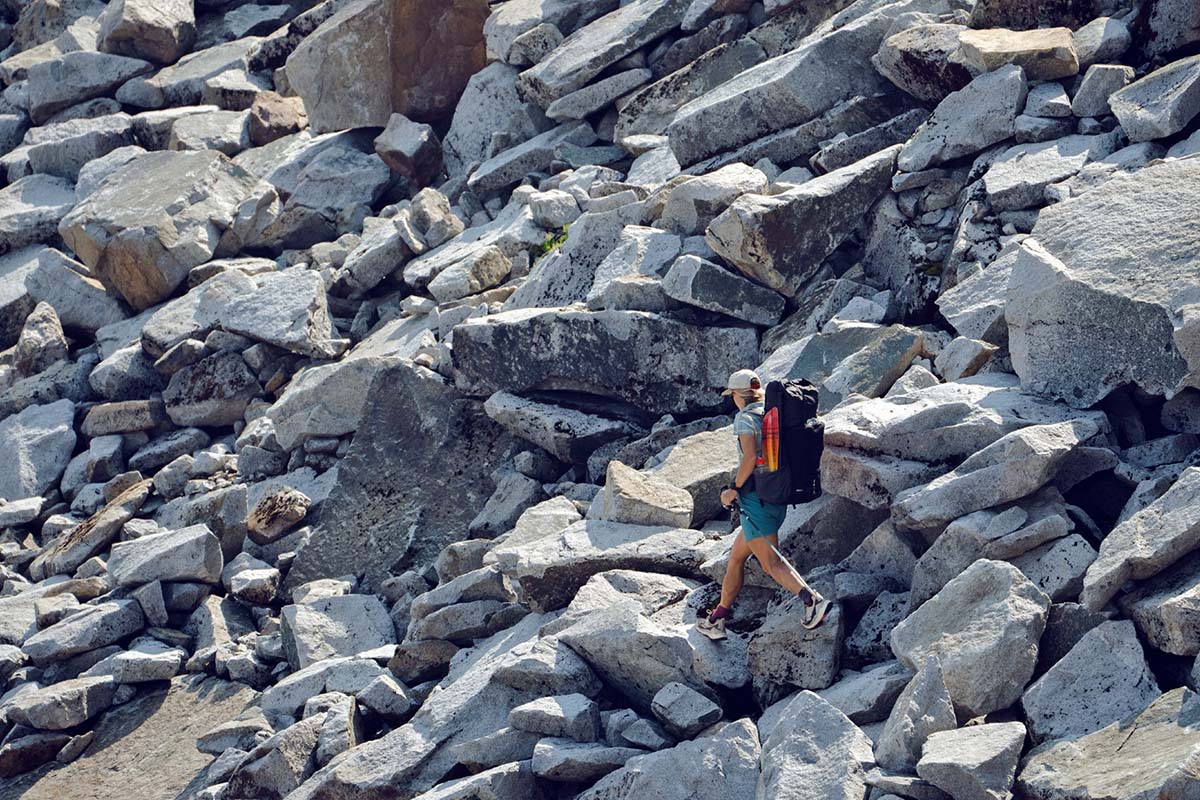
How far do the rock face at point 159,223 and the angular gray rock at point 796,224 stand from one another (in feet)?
29.6

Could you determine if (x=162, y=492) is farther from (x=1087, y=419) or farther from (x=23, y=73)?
(x=23, y=73)

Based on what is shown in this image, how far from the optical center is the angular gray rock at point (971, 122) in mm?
12109

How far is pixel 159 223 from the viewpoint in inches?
728

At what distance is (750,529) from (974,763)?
247 cm

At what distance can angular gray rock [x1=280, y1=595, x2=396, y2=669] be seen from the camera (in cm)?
1138

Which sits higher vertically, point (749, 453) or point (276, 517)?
point (749, 453)

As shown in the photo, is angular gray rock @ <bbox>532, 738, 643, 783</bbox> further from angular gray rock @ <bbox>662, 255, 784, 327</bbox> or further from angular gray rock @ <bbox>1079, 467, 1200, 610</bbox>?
angular gray rock @ <bbox>662, 255, 784, 327</bbox>

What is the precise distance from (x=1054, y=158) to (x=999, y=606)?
5.43 metres

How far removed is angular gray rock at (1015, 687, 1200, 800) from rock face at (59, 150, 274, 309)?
14.7m

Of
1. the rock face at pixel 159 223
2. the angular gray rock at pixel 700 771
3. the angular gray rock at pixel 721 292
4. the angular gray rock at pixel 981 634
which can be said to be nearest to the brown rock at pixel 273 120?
the rock face at pixel 159 223

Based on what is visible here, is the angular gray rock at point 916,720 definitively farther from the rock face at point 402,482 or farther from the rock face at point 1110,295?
the rock face at point 402,482

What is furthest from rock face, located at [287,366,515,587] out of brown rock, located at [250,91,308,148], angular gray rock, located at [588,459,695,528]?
brown rock, located at [250,91,308,148]

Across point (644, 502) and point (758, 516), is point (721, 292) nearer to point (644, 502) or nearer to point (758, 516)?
point (644, 502)

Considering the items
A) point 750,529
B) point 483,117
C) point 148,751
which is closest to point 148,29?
point 483,117
